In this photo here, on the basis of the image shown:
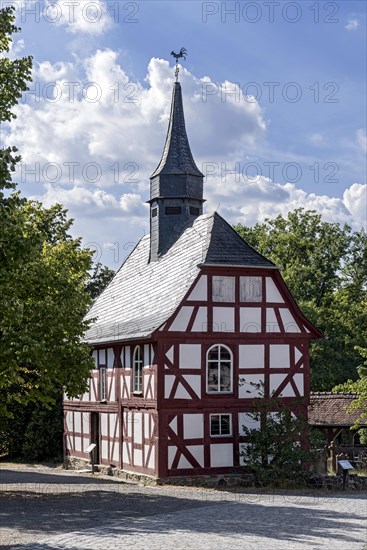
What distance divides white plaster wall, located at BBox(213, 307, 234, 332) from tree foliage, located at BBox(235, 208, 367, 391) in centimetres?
2310

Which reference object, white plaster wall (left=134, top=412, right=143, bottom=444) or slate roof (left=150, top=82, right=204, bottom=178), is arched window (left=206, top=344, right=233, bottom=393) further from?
slate roof (left=150, top=82, right=204, bottom=178)

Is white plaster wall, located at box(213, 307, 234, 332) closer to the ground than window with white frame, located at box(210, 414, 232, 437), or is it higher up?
higher up

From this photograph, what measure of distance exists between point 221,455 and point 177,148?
13069 millimetres

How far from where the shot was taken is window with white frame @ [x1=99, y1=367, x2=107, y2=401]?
3278cm

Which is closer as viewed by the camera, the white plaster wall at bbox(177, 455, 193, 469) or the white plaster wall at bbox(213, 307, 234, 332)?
the white plaster wall at bbox(177, 455, 193, 469)

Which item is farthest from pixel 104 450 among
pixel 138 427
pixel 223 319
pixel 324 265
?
pixel 324 265

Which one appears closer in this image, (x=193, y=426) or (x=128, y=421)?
(x=193, y=426)

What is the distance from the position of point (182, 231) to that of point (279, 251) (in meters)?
23.2

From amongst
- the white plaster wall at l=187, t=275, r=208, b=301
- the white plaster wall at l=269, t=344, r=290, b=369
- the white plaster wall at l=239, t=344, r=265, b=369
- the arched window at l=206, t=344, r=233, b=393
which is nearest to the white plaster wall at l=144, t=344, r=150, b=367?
the arched window at l=206, t=344, r=233, b=393

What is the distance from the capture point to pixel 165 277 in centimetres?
3116

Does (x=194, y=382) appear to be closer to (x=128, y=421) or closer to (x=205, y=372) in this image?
(x=205, y=372)

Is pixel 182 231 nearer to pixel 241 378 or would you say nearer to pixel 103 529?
pixel 241 378

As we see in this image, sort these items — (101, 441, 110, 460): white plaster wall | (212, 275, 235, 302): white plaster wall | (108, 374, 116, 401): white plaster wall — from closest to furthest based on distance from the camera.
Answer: (212, 275, 235, 302): white plaster wall, (108, 374, 116, 401): white plaster wall, (101, 441, 110, 460): white plaster wall

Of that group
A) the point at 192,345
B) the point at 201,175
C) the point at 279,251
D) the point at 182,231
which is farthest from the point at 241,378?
the point at 279,251
